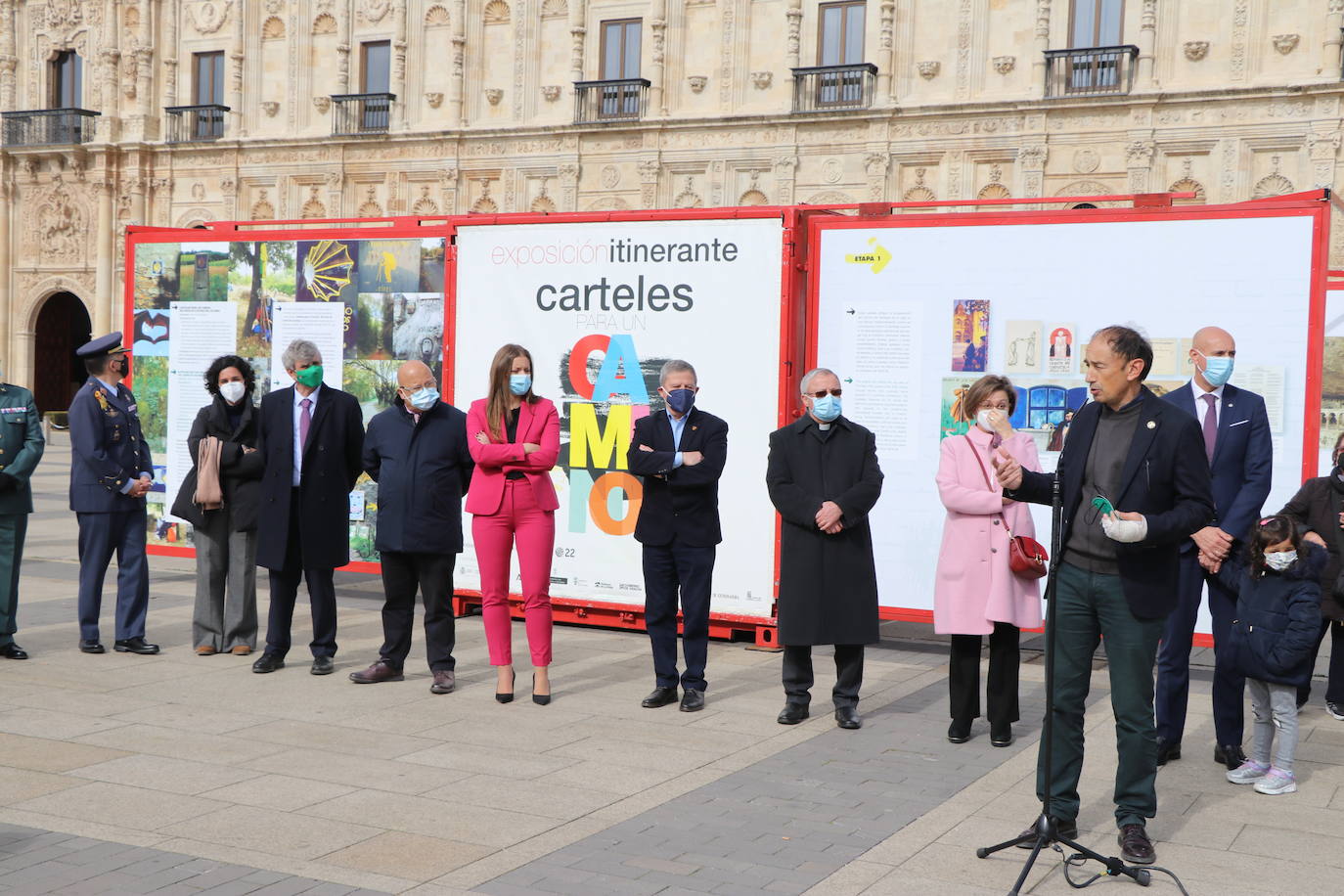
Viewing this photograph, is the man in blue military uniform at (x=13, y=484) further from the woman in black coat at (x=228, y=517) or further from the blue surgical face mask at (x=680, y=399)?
the blue surgical face mask at (x=680, y=399)

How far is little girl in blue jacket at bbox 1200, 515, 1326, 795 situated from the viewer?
611 centimetres

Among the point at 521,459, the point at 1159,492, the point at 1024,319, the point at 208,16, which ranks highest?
the point at 208,16

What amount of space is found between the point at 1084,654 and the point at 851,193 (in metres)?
26.8

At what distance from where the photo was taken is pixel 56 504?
63.7ft

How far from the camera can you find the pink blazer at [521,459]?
24.8 ft

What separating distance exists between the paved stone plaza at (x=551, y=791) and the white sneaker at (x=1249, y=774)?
0.25ft

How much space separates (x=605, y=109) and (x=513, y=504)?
89.9 feet

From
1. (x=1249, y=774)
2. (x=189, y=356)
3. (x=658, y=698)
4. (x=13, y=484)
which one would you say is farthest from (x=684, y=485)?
(x=189, y=356)

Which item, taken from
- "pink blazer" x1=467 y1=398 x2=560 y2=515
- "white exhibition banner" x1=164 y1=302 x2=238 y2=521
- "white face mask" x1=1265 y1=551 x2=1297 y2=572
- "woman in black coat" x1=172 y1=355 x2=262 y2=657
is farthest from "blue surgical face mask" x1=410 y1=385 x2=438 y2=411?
"white face mask" x1=1265 y1=551 x2=1297 y2=572

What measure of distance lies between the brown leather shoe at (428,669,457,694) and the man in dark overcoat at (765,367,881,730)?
6.00ft

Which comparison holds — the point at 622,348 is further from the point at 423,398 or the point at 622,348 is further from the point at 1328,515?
the point at 1328,515

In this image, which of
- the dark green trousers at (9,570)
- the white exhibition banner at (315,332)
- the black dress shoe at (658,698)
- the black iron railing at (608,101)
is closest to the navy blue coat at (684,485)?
the black dress shoe at (658,698)

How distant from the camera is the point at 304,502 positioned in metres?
8.37

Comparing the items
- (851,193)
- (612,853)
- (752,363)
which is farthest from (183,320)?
(851,193)
